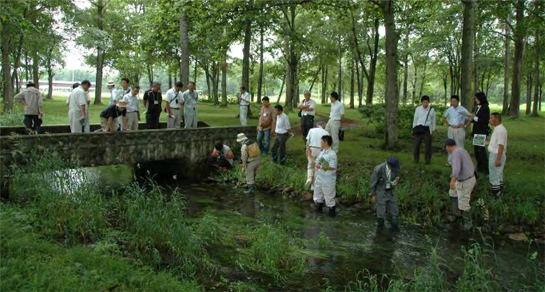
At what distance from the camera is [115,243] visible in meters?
6.38

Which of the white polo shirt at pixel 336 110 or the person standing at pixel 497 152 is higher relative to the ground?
the white polo shirt at pixel 336 110

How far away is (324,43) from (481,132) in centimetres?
2629

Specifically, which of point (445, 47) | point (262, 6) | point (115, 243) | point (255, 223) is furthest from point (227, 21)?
point (445, 47)

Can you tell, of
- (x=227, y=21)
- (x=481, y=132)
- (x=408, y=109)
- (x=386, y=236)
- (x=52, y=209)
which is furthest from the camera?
(x=408, y=109)

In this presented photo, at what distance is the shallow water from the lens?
23.6 feet

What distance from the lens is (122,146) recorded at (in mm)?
12117

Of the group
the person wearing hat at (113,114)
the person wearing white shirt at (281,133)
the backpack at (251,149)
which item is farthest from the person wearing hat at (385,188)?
the person wearing hat at (113,114)

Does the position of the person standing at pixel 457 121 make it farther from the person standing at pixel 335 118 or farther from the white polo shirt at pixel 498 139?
the person standing at pixel 335 118

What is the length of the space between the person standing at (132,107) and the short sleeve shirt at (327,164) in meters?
6.37

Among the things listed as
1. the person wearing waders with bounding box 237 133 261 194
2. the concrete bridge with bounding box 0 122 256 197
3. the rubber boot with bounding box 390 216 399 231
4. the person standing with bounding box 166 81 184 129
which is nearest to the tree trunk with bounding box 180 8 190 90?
the person standing with bounding box 166 81 184 129

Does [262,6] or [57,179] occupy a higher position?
[262,6]

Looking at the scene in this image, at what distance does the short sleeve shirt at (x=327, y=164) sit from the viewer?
10398 mm

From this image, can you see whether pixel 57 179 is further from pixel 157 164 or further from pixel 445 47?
pixel 445 47

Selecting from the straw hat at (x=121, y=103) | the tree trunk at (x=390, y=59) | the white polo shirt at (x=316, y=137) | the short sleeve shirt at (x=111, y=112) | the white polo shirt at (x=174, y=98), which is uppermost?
the tree trunk at (x=390, y=59)
